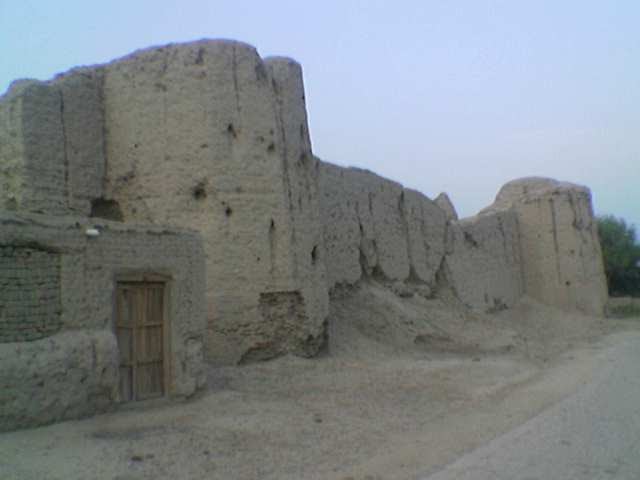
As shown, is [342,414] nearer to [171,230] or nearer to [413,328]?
[171,230]

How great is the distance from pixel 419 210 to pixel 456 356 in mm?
5585

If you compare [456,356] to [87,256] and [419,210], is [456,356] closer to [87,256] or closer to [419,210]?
[419,210]

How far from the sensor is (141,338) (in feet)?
29.4

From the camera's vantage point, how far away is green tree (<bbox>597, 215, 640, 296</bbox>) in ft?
114

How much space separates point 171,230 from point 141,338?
1446 mm

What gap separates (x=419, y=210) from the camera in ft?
65.5

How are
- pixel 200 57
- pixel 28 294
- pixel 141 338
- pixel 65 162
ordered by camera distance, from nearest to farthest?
pixel 28 294 < pixel 141 338 < pixel 65 162 < pixel 200 57

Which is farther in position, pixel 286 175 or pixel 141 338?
pixel 286 175

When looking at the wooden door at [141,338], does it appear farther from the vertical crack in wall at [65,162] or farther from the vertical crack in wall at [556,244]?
the vertical crack in wall at [556,244]

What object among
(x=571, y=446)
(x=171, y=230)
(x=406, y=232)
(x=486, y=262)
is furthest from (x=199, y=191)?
(x=486, y=262)

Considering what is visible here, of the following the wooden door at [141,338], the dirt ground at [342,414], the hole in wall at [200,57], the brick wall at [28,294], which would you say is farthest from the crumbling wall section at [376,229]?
the brick wall at [28,294]

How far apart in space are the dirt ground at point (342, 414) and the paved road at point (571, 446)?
34 cm

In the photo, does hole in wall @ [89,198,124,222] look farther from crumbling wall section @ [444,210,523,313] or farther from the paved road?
crumbling wall section @ [444,210,523,313]

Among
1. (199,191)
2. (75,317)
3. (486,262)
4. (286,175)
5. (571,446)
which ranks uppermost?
(286,175)
